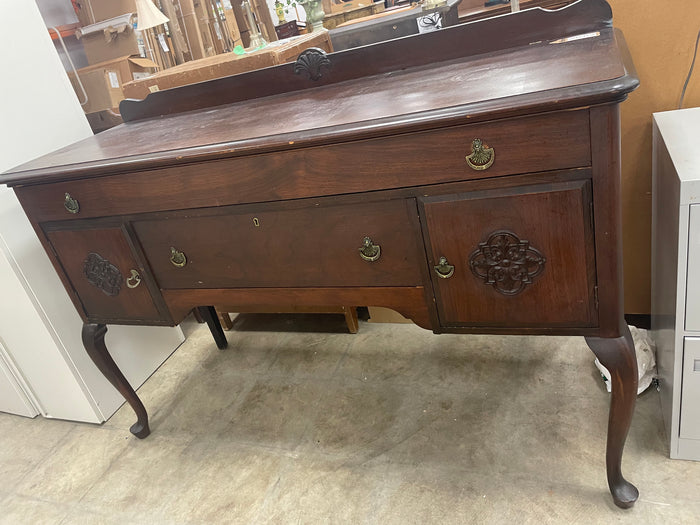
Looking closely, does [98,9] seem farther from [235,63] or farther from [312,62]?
[312,62]

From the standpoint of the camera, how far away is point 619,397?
0.97 meters

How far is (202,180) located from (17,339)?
3.23 ft

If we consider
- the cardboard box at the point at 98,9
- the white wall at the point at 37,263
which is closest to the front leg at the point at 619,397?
the white wall at the point at 37,263

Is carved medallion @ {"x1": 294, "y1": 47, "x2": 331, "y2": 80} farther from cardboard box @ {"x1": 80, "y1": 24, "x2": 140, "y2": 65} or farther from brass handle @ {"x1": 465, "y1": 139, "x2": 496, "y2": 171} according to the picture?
cardboard box @ {"x1": 80, "y1": 24, "x2": 140, "y2": 65}

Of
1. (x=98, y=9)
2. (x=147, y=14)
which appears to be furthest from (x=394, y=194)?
(x=98, y=9)

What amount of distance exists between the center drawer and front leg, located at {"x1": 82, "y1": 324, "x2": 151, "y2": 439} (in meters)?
0.33

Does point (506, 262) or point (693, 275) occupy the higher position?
point (506, 262)

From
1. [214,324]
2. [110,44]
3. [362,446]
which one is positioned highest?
[110,44]

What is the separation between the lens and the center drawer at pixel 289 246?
0.94 m

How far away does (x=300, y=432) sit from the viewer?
1436 mm

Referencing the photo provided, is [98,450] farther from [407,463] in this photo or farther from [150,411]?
[407,463]

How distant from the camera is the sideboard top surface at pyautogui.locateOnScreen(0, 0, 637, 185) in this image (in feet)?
2.49

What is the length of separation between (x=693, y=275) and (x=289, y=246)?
754 mm

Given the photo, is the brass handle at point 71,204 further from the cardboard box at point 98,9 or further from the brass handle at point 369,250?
the cardboard box at point 98,9
